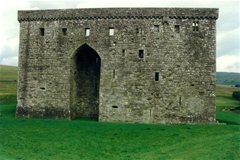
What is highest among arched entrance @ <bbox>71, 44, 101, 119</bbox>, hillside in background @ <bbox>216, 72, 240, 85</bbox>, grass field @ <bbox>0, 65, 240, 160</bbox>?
hillside in background @ <bbox>216, 72, 240, 85</bbox>

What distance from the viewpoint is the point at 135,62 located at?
35188 mm

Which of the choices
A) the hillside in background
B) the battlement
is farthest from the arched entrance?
the hillside in background

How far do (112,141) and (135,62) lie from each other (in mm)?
9589

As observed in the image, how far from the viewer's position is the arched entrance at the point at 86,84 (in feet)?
125

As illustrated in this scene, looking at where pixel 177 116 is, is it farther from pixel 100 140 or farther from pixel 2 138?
pixel 2 138

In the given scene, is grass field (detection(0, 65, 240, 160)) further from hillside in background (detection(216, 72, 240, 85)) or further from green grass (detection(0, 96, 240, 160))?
hillside in background (detection(216, 72, 240, 85))

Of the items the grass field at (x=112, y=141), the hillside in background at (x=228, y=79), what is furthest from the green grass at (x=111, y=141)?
the hillside in background at (x=228, y=79)

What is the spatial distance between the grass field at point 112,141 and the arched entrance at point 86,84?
400 cm

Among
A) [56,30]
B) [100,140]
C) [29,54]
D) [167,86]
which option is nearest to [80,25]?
[56,30]

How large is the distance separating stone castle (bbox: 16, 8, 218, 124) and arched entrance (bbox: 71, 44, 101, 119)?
86 centimetres

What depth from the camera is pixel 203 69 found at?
34.8 m

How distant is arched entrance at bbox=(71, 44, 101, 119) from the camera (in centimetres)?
3822

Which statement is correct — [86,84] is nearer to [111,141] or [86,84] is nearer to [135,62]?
[135,62]

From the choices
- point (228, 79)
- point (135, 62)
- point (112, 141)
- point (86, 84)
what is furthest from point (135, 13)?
point (228, 79)
